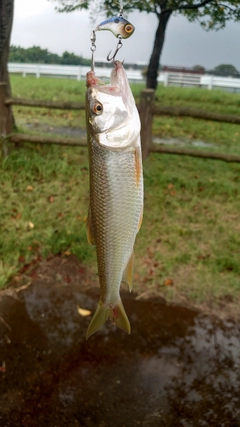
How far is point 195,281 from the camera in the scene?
4207 mm

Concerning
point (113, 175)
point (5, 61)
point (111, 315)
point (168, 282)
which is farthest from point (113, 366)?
point (5, 61)

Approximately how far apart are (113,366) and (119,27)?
254 centimetres

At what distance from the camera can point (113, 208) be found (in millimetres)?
1643

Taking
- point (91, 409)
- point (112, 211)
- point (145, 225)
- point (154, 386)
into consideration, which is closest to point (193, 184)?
point (145, 225)

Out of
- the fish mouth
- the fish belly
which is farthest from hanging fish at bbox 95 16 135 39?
the fish belly

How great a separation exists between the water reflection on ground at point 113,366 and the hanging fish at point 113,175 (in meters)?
1.52

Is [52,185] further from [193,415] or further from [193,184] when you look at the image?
[193,415]

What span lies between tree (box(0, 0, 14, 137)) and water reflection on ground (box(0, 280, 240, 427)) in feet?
8.22

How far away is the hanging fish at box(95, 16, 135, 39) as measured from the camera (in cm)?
154

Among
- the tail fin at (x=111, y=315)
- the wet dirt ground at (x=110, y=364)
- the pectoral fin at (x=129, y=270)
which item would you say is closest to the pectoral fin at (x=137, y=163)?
the pectoral fin at (x=129, y=270)

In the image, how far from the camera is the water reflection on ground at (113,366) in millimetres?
2938

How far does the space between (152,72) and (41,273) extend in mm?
7581

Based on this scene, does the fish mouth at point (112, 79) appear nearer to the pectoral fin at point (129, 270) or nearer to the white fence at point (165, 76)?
the pectoral fin at point (129, 270)

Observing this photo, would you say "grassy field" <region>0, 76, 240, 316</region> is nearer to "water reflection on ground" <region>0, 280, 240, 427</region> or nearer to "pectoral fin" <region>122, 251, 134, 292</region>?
"water reflection on ground" <region>0, 280, 240, 427</region>
